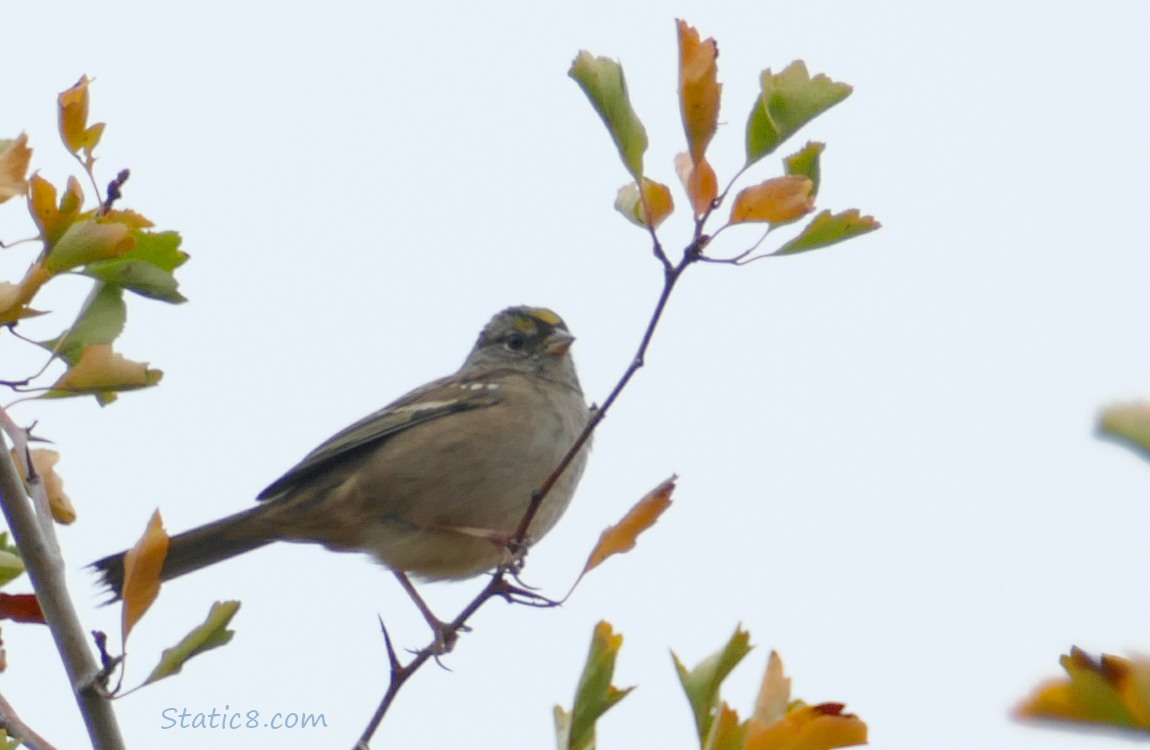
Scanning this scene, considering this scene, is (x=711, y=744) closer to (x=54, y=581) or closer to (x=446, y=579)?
(x=54, y=581)

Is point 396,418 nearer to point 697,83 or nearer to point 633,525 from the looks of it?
point 633,525

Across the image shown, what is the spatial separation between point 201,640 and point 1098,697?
1.86 metres

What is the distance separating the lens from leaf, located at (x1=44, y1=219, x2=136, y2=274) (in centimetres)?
257

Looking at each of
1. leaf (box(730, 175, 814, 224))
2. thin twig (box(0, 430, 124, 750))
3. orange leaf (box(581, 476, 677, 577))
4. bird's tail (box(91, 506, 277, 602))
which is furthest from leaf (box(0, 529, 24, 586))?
bird's tail (box(91, 506, 277, 602))

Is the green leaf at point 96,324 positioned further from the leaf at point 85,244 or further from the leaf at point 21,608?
the leaf at point 21,608

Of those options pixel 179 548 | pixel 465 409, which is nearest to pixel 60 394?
pixel 179 548

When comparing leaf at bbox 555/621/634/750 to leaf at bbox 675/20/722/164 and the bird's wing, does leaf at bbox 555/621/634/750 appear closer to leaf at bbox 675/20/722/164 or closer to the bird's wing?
leaf at bbox 675/20/722/164

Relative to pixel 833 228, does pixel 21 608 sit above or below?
below

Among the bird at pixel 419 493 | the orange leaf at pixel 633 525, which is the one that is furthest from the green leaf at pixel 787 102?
the bird at pixel 419 493

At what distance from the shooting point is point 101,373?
2.73 m

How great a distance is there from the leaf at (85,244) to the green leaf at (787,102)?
1186mm

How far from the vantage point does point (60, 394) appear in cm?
275

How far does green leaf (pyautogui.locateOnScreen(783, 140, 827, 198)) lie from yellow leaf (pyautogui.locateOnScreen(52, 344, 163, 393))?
133 cm

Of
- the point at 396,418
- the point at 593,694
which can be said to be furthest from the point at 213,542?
the point at 593,694
